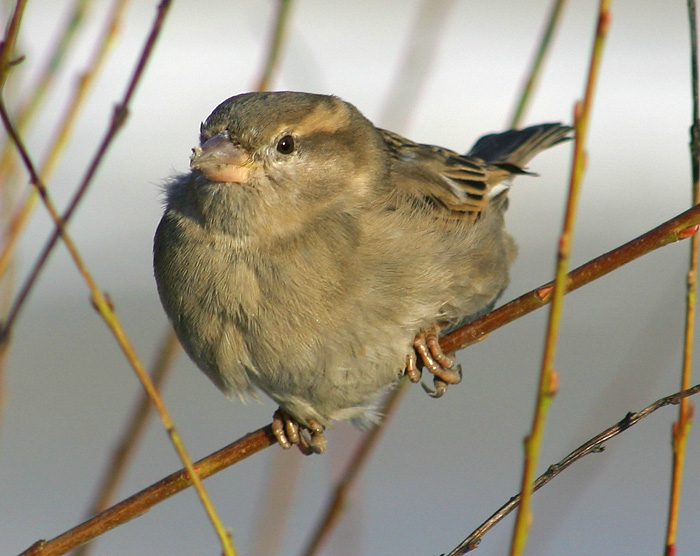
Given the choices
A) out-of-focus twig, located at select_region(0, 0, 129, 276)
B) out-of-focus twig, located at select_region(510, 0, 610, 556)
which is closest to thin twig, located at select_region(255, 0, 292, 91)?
out-of-focus twig, located at select_region(0, 0, 129, 276)

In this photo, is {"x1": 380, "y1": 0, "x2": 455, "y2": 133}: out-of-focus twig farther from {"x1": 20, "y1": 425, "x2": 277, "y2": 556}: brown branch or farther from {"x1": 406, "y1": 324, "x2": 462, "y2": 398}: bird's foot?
{"x1": 20, "y1": 425, "x2": 277, "y2": 556}: brown branch

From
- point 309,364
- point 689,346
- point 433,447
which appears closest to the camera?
point 689,346

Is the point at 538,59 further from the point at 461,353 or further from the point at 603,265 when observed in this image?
the point at 461,353

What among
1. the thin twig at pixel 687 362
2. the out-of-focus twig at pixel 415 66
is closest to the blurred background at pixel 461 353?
the out-of-focus twig at pixel 415 66

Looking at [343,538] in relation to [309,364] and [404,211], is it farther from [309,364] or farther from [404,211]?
[404,211]

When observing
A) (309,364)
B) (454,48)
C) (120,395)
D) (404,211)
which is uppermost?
(454,48)

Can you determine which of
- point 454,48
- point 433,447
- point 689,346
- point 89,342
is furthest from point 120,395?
point 454,48
